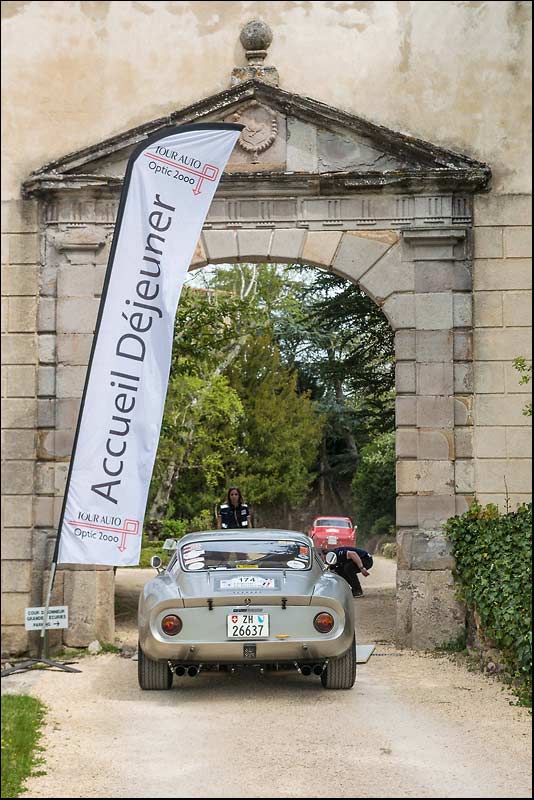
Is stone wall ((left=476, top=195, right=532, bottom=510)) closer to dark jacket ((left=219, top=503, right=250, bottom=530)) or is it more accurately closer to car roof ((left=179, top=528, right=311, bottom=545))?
dark jacket ((left=219, top=503, right=250, bottom=530))

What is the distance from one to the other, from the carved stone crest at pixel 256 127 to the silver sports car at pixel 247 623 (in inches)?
208

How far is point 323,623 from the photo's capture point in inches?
346

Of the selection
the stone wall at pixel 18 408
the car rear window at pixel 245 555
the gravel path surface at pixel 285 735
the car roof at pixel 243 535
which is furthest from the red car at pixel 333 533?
the car rear window at pixel 245 555

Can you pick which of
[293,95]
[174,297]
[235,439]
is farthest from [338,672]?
[235,439]

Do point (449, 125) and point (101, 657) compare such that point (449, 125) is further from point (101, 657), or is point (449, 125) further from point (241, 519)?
point (101, 657)

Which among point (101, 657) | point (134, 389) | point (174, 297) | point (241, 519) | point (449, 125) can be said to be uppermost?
point (449, 125)

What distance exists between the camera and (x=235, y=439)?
35125mm

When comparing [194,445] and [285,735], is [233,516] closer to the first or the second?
[285,735]

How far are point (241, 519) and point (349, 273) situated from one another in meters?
3.33

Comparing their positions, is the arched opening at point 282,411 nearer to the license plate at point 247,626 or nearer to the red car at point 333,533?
the red car at point 333,533

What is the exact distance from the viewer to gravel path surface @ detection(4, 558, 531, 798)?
6336 mm

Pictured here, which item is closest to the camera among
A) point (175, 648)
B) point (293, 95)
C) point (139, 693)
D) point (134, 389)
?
point (175, 648)

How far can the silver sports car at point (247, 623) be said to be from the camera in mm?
8672

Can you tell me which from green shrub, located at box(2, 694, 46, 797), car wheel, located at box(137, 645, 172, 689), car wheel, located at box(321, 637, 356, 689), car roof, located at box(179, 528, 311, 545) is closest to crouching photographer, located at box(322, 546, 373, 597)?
car roof, located at box(179, 528, 311, 545)
